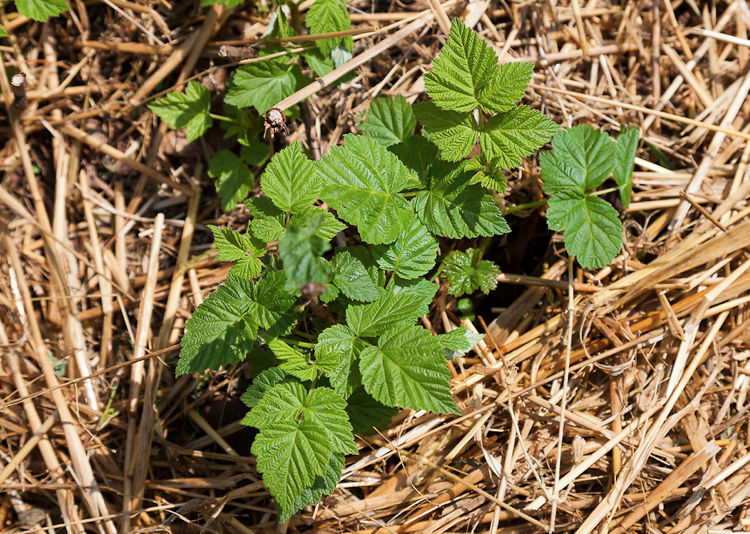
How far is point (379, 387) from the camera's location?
167 cm

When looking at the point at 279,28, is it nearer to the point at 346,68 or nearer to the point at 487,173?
the point at 346,68

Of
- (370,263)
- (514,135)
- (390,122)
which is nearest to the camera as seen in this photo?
(514,135)

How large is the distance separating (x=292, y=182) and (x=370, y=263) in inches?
16.5

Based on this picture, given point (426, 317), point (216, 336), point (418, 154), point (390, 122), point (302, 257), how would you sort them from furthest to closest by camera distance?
point (426, 317) → point (390, 122) → point (418, 154) → point (216, 336) → point (302, 257)

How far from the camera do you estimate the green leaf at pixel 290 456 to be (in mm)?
1648

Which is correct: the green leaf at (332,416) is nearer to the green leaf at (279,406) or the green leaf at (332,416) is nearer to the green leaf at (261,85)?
the green leaf at (279,406)

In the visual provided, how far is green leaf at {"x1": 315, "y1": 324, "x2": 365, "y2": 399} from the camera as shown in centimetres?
175

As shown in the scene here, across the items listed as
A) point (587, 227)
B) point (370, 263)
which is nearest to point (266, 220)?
point (370, 263)

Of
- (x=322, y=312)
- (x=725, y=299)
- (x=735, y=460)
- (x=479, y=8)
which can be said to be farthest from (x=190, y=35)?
(x=735, y=460)

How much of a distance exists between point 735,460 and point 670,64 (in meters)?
1.86

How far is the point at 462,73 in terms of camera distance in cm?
191

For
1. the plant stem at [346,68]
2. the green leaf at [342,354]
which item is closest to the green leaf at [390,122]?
the plant stem at [346,68]

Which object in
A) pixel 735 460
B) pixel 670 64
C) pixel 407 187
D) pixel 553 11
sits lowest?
pixel 735 460

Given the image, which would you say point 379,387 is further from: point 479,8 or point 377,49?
point 479,8
